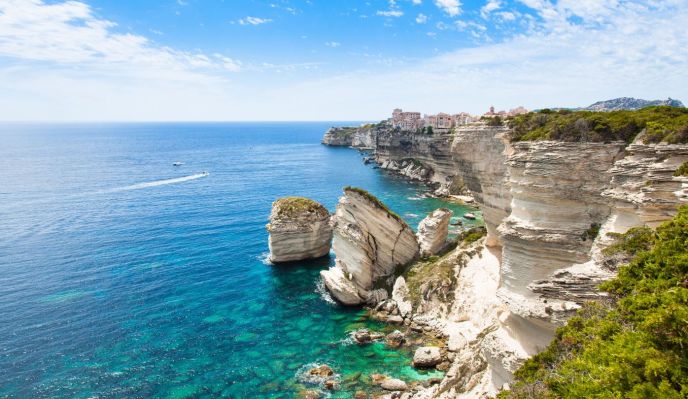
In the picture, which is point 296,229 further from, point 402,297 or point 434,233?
point 402,297

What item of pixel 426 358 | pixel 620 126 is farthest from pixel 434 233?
pixel 620 126

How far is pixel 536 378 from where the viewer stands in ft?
53.1

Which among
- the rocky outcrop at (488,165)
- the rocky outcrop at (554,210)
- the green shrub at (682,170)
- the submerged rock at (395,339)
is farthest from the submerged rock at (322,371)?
the green shrub at (682,170)

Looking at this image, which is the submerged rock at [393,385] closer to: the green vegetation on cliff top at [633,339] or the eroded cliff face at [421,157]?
the green vegetation on cliff top at [633,339]

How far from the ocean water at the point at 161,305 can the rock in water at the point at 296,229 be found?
6.26 ft

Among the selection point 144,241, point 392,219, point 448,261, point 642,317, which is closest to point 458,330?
point 448,261

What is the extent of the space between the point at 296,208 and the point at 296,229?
2.66m

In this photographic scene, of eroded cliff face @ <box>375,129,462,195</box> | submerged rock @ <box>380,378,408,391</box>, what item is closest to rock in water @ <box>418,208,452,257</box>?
submerged rock @ <box>380,378,408,391</box>

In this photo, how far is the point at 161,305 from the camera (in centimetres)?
4125

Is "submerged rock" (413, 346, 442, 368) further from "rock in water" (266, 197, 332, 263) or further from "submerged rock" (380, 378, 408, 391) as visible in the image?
"rock in water" (266, 197, 332, 263)

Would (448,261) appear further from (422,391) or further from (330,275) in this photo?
(422,391)

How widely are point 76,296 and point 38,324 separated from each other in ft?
17.5

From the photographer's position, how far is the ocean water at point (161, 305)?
99.8 ft

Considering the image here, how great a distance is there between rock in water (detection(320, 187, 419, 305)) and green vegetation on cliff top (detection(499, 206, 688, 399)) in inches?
1013
